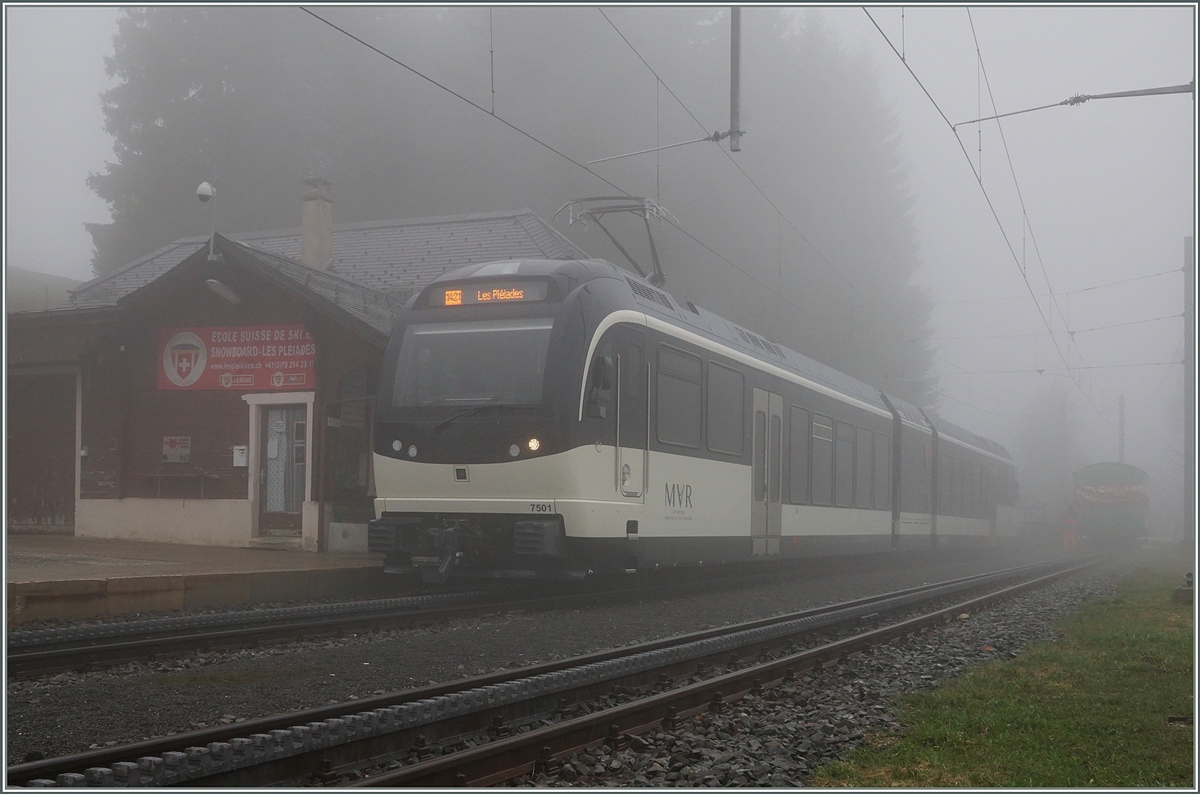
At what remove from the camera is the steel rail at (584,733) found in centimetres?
470

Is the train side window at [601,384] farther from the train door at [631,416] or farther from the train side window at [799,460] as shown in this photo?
the train side window at [799,460]

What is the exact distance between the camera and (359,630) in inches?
376

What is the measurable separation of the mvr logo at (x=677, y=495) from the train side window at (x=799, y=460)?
12.4 feet

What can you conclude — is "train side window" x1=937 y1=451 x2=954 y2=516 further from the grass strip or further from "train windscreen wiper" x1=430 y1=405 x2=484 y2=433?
"train windscreen wiper" x1=430 y1=405 x2=484 y2=433

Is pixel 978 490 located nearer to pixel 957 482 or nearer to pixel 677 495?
pixel 957 482

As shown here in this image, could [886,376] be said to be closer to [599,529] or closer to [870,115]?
[870,115]

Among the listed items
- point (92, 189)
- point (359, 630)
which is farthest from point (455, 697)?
point (92, 189)

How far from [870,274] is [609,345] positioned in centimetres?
3899

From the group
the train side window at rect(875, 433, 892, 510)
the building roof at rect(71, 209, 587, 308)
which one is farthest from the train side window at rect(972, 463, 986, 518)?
the building roof at rect(71, 209, 587, 308)

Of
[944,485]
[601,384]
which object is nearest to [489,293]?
[601,384]

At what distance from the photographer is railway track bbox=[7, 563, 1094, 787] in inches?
177

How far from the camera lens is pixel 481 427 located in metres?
11.3

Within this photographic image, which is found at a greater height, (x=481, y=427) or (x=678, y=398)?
(x=678, y=398)

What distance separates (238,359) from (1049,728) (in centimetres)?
1487
